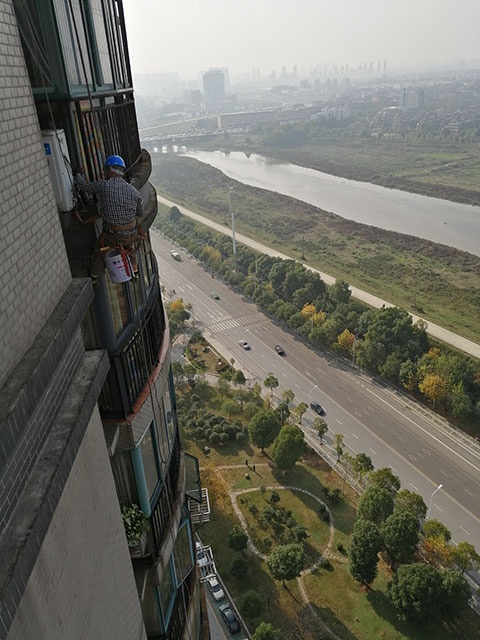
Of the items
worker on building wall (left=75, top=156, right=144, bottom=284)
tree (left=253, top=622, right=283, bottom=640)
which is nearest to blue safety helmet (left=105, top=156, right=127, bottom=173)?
worker on building wall (left=75, top=156, right=144, bottom=284)

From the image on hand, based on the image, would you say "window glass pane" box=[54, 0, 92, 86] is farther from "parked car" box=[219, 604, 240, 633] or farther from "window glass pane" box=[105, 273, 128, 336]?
"parked car" box=[219, 604, 240, 633]

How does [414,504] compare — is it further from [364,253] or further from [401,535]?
[364,253]

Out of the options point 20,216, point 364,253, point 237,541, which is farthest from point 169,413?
point 364,253

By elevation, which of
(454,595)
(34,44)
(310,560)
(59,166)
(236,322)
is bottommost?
(310,560)

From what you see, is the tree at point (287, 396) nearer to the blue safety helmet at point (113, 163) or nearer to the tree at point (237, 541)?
the tree at point (237, 541)

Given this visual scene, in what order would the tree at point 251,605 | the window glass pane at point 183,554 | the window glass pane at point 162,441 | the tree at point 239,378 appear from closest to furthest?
the window glass pane at point 162,441 < the window glass pane at point 183,554 < the tree at point 251,605 < the tree at point 239,378

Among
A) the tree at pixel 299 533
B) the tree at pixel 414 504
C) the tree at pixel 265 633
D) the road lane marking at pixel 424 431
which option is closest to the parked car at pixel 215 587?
the tree at pixel 265 633
